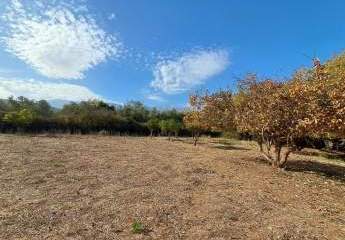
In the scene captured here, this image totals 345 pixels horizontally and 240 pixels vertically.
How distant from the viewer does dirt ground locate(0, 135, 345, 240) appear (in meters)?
6.54

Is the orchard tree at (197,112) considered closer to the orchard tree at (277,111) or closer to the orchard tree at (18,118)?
the orchard tree at (277,111)

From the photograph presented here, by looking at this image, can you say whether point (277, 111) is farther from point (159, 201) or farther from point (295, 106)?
point (159, 201)

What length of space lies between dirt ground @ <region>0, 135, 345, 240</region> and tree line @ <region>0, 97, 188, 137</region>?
13.9 m

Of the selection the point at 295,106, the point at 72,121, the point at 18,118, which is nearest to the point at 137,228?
the point at 295,106

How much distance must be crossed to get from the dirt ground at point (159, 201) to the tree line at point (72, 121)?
13.9 meters

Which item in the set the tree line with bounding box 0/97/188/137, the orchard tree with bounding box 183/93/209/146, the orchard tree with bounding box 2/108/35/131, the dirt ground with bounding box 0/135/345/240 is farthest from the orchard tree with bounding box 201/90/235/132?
the orchard tree with bounding box 2/108/35/131

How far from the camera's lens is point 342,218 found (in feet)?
26.9

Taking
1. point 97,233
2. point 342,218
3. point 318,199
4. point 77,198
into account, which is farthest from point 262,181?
point 97,233

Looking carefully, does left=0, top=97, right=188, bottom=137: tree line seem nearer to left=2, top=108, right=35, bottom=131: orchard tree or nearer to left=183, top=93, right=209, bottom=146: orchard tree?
left=2, top=108, right=35, bottom=131: orchard tree

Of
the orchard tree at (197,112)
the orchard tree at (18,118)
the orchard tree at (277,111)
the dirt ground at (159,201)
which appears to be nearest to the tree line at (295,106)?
the orchard tree at (277,111)

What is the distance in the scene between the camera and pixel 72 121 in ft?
107

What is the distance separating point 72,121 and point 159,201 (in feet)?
84.5

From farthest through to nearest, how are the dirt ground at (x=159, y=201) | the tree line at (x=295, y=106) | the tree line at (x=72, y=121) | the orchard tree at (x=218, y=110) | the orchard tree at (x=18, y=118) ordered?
the tree line at (x=72, y=121)
the orchard tree at (x=18, y=118)
the orchard tree at (x=218, y=110)
the tree line at (x=295, y=106)
the dirt ground at (x=159, y=201)

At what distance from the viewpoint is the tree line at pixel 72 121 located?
2670 centimetres
